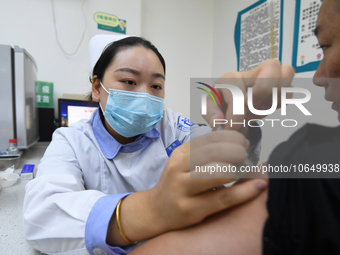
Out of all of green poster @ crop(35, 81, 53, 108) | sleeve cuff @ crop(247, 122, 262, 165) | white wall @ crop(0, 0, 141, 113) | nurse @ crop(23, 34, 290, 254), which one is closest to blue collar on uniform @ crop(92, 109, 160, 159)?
nurse @ crop(23, 34, 290, 254)

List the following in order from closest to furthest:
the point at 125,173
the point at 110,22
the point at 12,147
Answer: the point at 125,173, the point at 12,147, the point at 110,22

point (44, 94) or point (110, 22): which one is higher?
point (110, 22)

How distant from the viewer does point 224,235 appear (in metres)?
0.28

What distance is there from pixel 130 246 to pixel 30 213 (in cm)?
26

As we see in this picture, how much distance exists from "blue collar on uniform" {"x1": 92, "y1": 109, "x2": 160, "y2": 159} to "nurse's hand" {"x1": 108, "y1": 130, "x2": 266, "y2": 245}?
17.1 inches

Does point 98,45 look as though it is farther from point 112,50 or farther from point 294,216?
point 294,216

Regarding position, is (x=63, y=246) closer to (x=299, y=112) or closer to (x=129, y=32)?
(x=299, y=112)

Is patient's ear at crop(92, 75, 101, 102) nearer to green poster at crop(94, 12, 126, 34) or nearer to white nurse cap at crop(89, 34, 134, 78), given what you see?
white nurse cap at crop(89, 34, 134, 78)

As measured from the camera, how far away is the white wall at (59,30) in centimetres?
162

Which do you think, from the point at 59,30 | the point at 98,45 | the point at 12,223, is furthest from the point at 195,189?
the point at 59,30

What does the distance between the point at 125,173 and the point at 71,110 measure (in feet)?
4.00

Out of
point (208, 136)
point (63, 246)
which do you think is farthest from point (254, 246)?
point (63, 246)

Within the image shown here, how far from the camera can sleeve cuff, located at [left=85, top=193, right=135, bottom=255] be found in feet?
1.27

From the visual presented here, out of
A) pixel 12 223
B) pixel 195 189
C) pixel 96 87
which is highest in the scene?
pixel 96 87
